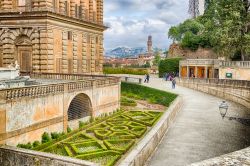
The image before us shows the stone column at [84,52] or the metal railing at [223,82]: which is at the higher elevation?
the stone column at [84,52]

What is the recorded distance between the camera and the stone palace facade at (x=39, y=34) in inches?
1337

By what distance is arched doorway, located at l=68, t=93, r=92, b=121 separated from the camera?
81.1 feet

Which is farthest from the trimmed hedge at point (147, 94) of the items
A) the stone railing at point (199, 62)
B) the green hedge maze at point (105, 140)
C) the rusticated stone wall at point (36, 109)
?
the stone railing at point (199, 62)

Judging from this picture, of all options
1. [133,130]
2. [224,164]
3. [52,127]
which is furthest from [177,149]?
[224,164]

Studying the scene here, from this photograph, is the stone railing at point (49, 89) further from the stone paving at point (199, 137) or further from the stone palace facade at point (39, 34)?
the stone palace facade at point (39, 34)

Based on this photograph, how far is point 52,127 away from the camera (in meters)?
21.2

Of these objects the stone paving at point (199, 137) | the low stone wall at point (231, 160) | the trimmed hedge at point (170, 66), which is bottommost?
the stone paving at point (199, 137)

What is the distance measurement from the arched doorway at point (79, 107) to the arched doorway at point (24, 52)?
11710 millimetres

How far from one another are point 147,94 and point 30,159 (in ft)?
94.7

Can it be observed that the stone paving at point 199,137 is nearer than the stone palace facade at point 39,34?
Yes

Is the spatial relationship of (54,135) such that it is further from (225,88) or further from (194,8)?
(194,8)

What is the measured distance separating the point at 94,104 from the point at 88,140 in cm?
690

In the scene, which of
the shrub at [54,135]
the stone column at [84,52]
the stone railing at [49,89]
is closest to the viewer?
the stone railing at [49,89]

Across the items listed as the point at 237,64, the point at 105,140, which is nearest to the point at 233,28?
the point at 237,64
